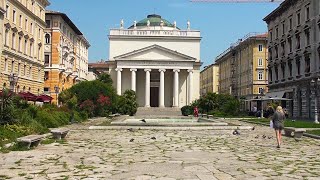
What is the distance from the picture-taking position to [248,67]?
3182 inches

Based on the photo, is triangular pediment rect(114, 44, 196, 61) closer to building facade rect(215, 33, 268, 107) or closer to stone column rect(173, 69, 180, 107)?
stone column rect(173, 69, 180, 107)

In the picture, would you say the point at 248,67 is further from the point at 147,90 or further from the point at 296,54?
the point at 296,54

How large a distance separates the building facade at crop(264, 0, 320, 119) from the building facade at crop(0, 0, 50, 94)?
30.6 metres

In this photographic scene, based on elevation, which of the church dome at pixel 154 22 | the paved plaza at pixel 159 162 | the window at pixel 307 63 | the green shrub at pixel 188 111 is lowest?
the paved plaza at pixel 159 162

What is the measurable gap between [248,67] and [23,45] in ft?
146

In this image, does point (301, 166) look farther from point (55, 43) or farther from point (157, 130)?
point (55, 43)

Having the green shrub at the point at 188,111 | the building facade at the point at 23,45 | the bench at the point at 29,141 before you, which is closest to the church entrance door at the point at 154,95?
the green shrub at the point at 188,111

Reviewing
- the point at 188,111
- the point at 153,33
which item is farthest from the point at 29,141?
the point at 153,33

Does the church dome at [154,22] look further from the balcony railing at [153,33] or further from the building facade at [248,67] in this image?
the building facade at [248,67]

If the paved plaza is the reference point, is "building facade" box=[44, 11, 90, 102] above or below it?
above

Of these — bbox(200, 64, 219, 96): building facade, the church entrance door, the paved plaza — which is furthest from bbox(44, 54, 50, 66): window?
bbox(200, 64, 219, 96): building facade

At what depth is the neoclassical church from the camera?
7250cm

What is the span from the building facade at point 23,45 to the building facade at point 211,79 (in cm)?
6703

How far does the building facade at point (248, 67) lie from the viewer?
77.3 m
